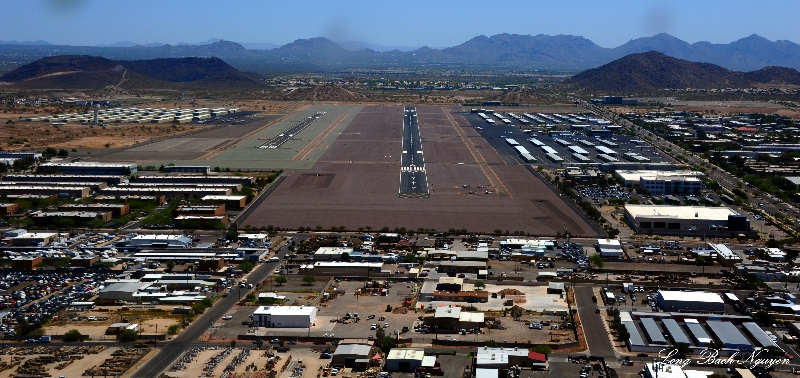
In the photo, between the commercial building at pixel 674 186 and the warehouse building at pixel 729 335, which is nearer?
the warehouse building at pixel 729 335

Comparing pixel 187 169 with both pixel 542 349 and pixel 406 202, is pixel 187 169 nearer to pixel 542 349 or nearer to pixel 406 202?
pixel 406 202

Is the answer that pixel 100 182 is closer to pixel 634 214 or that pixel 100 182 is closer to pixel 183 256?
pixel 183 256

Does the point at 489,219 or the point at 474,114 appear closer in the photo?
the point at 489,219

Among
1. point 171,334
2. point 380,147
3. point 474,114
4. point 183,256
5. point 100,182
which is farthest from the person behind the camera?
point 474,114

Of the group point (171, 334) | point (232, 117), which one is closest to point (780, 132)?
point (232, 117)

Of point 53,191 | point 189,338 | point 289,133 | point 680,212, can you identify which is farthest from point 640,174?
point 289,133

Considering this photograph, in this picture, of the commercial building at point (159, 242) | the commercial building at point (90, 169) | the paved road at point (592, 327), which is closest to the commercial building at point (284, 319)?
the paved road at point (592, 327)

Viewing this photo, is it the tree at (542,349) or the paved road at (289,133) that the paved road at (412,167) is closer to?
the paved road at (289,133)
